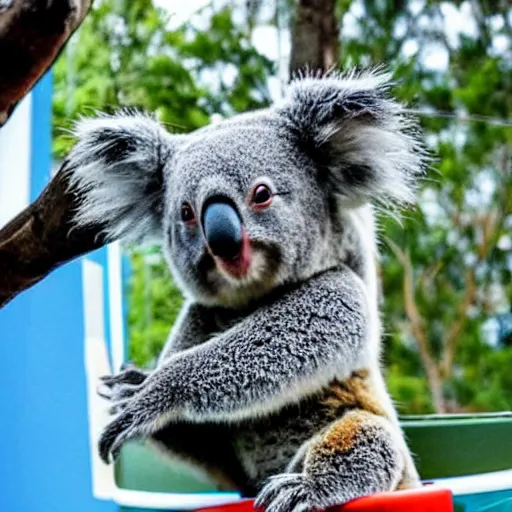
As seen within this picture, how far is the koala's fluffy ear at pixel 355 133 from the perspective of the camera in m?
1.71


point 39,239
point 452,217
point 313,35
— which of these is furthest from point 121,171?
point 452,217

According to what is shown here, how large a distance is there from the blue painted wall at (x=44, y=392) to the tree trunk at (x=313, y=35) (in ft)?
2.90

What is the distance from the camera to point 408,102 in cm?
206

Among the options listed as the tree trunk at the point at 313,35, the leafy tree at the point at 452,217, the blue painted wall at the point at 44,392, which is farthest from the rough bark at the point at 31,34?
the leafy tree at the point at 452,217

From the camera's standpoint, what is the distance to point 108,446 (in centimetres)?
152

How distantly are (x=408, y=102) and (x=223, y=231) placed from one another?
793mm

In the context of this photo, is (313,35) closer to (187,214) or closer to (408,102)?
(408,102)

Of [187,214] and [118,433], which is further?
[187,214]

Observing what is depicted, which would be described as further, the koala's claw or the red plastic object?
the koala's claw

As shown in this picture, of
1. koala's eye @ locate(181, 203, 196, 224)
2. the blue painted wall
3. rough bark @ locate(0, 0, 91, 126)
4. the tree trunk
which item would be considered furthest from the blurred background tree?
rough bark @ locate(0, 0, 91, 126)

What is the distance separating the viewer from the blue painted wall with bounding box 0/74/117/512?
2.63m

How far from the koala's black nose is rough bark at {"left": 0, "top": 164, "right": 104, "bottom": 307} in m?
0.38

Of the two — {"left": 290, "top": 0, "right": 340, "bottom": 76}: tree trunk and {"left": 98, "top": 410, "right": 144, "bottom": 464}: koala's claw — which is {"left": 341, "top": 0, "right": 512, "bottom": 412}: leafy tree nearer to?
{"left": 290, "top": 0, "right": 340, "bottom": 76}: tree trunk

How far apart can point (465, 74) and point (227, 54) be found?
2.11 m
